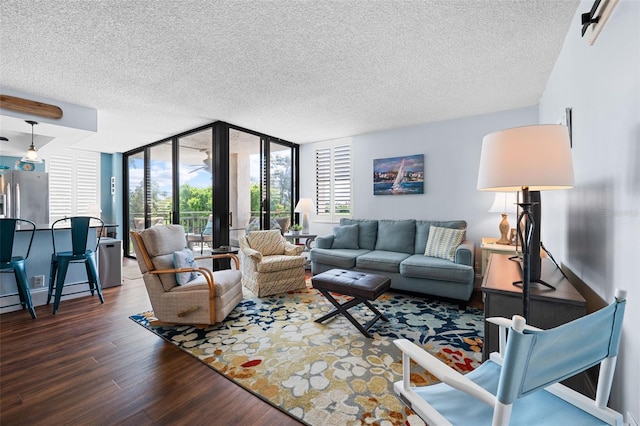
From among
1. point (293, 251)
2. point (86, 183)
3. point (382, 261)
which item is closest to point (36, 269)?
point (293, 251)

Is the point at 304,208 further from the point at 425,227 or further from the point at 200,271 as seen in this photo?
the point at 200,271

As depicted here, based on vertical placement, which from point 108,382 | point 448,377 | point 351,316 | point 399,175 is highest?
point 399,175

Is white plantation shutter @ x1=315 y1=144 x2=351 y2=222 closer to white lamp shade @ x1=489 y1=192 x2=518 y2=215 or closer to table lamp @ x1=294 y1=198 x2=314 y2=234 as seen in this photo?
table lamp @ x1=294 y1=198 x2=314 y2=234

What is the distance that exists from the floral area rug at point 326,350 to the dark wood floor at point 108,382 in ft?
0.46

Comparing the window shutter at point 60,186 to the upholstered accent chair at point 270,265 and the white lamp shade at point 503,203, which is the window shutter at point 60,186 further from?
the white lamp shade at point 503,203

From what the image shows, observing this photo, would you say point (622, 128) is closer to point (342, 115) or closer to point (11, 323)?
point (342, 115)

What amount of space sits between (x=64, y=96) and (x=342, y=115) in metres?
3.51

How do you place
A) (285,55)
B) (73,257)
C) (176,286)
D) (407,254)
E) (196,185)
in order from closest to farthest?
(285,55) → (176,286) → (73,257) → (407,254) → (196,185)

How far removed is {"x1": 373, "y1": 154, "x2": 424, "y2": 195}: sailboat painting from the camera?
4.55 metres

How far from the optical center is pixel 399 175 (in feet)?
15.6

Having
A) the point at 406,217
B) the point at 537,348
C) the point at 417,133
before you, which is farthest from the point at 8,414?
the point at 417,133

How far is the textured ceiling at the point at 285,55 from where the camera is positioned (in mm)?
1940

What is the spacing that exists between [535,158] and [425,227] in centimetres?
303

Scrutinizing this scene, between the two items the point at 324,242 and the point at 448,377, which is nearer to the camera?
the point at 448,377
